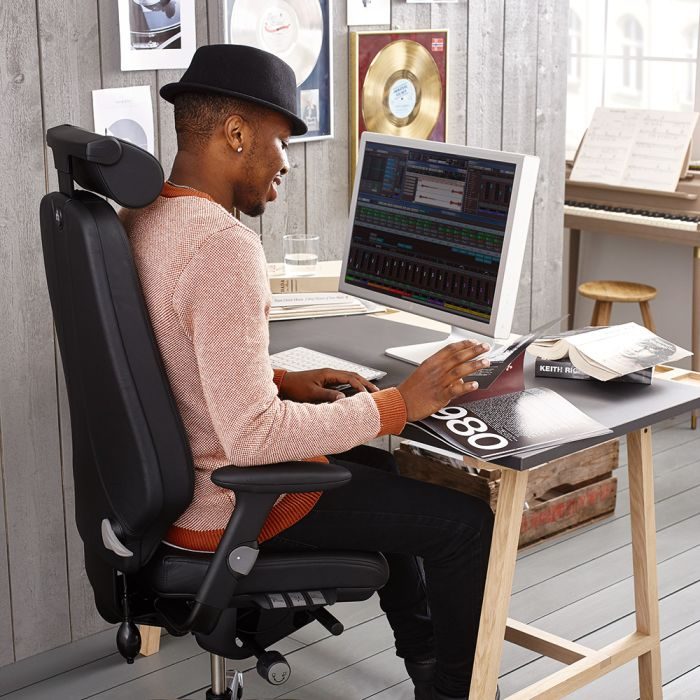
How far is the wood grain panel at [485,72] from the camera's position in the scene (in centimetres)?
322

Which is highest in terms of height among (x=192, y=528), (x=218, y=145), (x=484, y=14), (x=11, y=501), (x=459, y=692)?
(x=484, y=14)

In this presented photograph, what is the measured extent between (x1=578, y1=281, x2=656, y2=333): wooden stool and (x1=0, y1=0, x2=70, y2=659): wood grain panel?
7.71ft

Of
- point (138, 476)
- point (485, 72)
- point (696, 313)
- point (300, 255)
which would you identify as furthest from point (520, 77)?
point (138, 476)

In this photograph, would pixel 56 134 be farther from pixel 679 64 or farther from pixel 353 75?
pixel 679 64

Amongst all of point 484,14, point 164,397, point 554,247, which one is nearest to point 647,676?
point 164,397

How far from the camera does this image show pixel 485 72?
328 centimetres

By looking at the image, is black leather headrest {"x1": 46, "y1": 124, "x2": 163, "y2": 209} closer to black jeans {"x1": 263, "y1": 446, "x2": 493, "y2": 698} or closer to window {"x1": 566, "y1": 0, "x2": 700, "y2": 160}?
black jeans {"x1": 263, "y1": 446, "x2": 493, "y2": 698}

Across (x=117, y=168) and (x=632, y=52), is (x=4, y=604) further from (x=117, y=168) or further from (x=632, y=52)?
(x=632, y=52)

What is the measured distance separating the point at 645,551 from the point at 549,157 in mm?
1551

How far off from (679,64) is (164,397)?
12.2 ft

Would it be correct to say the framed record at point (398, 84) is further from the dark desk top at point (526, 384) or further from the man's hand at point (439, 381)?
the man's hand at point (439, 381)

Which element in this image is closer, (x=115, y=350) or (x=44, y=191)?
(x=115, y=350)

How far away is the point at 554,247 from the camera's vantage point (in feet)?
11.9

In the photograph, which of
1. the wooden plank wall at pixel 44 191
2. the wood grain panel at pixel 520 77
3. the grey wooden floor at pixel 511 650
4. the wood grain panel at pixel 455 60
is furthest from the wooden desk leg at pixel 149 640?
the wood grain panel at pixel 520 77
